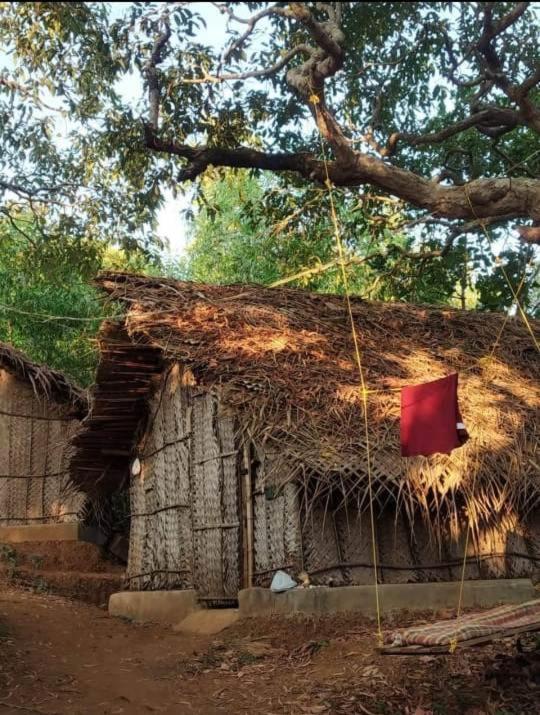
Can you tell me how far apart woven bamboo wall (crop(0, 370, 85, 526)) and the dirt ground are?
20.5 feet

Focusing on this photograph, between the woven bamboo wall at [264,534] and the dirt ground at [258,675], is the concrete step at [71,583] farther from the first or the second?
the dirt ground at [258,675]

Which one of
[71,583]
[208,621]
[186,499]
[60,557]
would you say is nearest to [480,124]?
[186,499]

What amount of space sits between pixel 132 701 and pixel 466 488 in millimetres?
3492

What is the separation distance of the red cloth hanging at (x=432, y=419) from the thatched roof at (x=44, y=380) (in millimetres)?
8952

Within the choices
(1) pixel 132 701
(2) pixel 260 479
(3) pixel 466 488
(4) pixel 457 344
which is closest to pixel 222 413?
(2) pixel 260 479

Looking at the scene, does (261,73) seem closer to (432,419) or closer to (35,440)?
(432,419)

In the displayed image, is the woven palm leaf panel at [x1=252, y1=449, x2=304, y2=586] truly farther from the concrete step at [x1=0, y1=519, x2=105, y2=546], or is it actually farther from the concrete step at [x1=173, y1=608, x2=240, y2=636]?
the concrete step at [x1=0, y1=519, x2=105, y2=546]

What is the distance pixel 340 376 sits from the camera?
829 centimetres

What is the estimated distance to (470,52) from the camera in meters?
8.56

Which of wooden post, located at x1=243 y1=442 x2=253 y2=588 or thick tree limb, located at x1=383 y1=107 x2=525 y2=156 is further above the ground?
thick tree limb, located at x1=383 y1=107 x2=525 y2=156

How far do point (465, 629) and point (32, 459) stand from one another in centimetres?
1078

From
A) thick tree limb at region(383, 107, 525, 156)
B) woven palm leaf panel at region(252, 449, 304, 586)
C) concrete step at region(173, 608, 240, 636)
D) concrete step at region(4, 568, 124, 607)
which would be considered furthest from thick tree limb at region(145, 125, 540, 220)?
concrete step at region(4, 568, 124, 607)

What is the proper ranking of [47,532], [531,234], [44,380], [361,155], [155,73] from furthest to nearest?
[44,380], [47,532], [155,73], [361,155], [531,234]

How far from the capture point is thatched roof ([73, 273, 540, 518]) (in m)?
7.25
